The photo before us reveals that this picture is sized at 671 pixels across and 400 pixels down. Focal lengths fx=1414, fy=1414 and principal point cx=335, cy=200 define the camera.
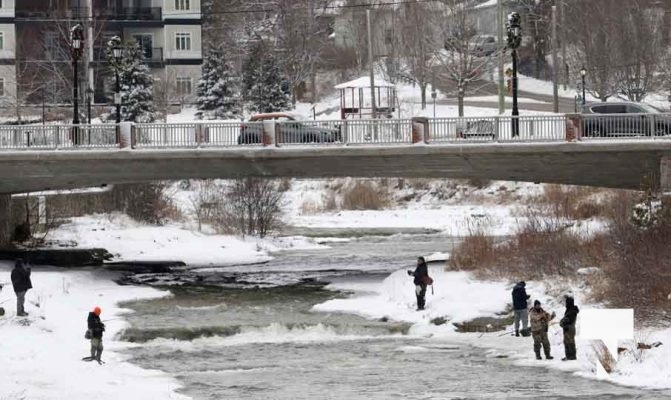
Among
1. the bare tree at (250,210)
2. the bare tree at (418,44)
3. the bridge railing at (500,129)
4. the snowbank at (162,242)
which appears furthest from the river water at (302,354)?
the bare tree at (418,44)

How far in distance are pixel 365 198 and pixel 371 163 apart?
37148mm

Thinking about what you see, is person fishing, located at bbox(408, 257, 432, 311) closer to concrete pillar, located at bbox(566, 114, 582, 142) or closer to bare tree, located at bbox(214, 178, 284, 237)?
concrete pillar, located at bbox(566, 114, 582, 142)

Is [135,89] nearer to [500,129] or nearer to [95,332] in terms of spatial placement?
[500,129]

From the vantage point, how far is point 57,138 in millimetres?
48969

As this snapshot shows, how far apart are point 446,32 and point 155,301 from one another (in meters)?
49.9

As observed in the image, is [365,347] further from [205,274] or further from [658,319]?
[205,274]

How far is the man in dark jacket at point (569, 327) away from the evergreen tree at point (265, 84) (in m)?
59.4

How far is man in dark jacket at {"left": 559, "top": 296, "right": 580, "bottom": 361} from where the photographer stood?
33375mm

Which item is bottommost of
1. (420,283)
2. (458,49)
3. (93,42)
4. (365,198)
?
(420,283)

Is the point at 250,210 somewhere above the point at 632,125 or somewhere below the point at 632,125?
below

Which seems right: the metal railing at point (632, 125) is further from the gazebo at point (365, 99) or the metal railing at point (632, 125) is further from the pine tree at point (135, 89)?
the pine tree at point (135, 89)

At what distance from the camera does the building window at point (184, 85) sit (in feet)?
327

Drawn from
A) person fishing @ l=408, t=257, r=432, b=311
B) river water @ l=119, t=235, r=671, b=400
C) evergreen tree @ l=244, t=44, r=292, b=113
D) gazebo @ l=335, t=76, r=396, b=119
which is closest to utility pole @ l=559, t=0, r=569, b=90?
gazebo @ l=335, t=76, r=396, b=119

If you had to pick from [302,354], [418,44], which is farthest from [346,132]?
[418,44]
